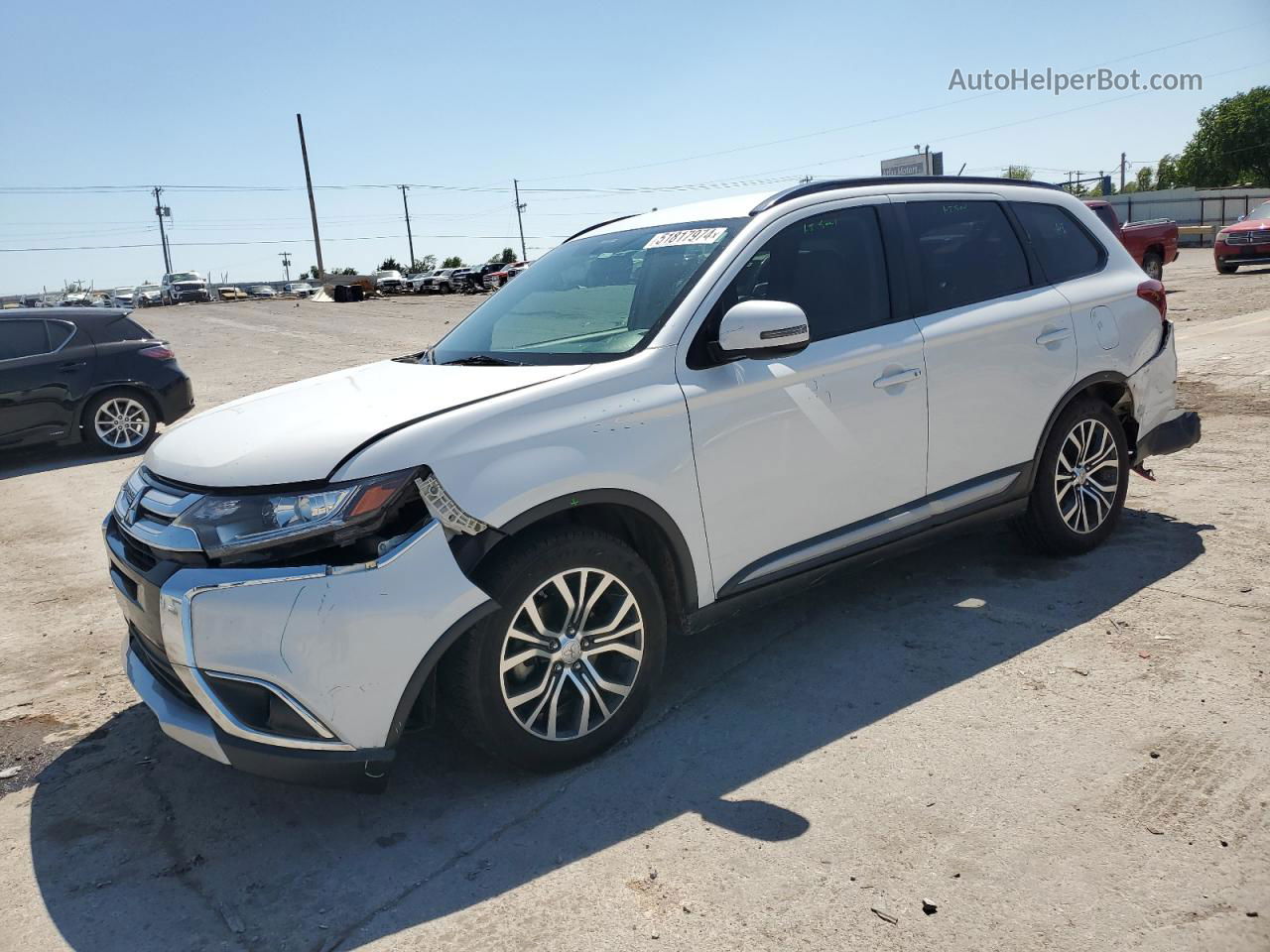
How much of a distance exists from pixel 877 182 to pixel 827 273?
2.00 ft

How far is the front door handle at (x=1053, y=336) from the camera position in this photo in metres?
4.73

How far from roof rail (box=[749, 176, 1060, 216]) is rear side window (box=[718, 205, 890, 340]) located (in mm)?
124

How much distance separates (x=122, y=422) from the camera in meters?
10.5

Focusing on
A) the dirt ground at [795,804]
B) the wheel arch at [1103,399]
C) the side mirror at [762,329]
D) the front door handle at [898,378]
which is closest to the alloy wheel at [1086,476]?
the wheel arch at [1103,399]

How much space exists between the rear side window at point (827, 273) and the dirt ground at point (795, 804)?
1.39m

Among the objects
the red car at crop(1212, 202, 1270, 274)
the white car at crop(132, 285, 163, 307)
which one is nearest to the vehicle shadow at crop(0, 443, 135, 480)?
the red car at crop(1212, 202, 1270, 274)

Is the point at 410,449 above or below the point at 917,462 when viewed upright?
above

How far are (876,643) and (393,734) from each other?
2169 millimetres

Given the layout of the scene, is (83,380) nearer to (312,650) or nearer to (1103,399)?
(312,650)

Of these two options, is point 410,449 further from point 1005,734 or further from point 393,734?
point 1005,734

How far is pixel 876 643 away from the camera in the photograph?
14.1 ft

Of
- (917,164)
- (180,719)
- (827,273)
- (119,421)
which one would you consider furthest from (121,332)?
(917,164)

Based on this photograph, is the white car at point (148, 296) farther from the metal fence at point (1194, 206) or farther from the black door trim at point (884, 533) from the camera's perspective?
the black door trim at point (884, 533)

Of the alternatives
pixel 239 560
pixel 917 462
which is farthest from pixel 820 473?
pixel 239 560
